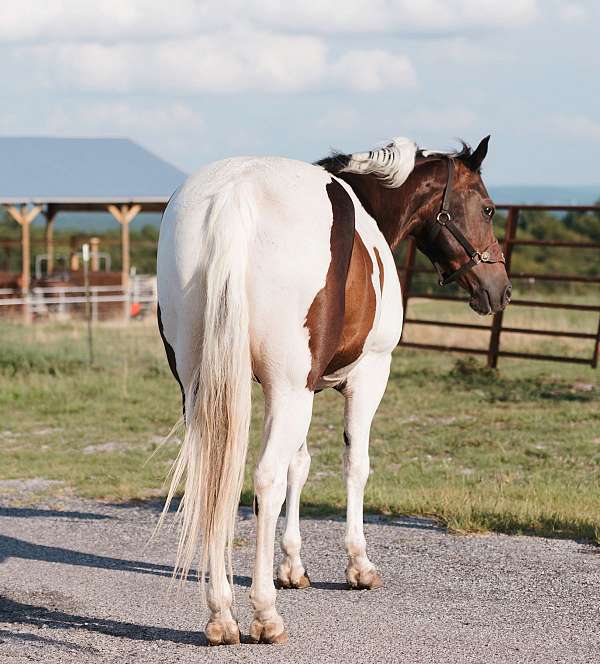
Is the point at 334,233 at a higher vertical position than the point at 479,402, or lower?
higher

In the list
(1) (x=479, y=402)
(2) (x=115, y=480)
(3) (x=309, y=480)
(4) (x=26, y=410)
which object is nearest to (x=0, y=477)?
(2) (x=115, y=480)

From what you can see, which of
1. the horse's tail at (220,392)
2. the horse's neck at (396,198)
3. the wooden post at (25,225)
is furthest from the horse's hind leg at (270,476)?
the wooden post at (25,225)

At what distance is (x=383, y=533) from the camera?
6.18 meters

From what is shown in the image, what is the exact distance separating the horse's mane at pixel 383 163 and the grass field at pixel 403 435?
218 centimetres

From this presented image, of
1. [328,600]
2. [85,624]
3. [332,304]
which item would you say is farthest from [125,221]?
[332,304]

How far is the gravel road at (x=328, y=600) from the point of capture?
4020mm

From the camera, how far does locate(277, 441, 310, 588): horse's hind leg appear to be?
502 cm

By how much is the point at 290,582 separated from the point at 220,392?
1361 mm

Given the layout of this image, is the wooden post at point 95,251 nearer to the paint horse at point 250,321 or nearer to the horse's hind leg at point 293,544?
the horse's hind leg at point 293,544

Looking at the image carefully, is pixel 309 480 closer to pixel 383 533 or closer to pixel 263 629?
pixel 383 533

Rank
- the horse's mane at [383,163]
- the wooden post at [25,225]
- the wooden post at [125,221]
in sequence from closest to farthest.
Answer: the horse's mane at [383,163]
the wooden post at [25,225]
the wooden post at [125,221]

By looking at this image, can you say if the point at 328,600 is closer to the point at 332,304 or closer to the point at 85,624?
the point at 85,624

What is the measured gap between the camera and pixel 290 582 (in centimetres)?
502

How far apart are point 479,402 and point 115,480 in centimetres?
485
